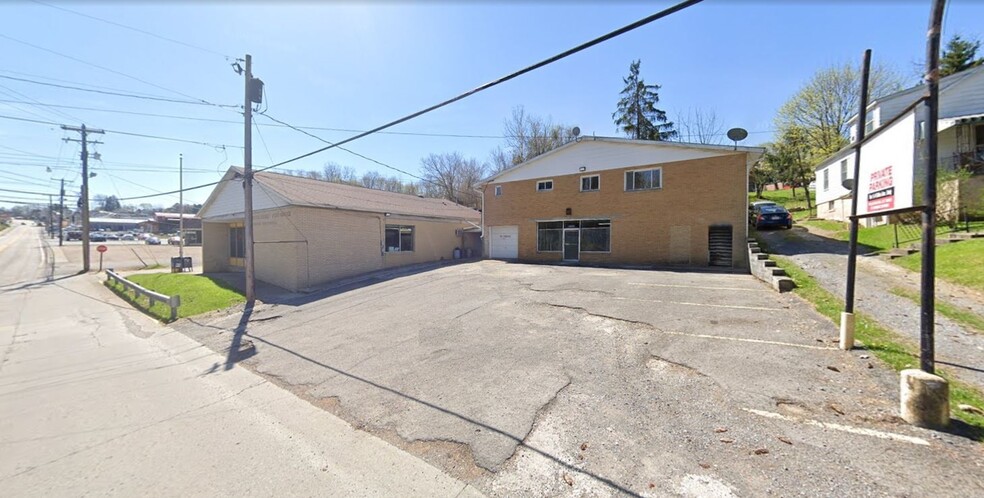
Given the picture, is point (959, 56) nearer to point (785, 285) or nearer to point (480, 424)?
point (785, 285)

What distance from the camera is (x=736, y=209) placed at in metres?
15.4

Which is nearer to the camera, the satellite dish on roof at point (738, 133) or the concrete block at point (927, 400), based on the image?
the concrete block at point (927, 400)

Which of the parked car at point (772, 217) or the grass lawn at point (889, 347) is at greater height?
the parked car at point (772, 217)

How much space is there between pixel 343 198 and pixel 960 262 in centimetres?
2182

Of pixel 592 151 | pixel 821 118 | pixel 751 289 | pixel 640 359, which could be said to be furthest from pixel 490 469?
pixel 821 118

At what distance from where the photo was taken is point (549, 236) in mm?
20703

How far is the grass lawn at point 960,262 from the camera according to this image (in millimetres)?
8227

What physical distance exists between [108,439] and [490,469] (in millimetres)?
4777

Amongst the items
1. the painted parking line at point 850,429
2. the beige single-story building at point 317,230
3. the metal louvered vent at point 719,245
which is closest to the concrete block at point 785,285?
the metal louvered vent at point 719,245

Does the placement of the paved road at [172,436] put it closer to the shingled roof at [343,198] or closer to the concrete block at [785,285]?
the shingled roof at [343,198]

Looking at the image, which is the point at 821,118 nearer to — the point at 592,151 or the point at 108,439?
the point at 592,151

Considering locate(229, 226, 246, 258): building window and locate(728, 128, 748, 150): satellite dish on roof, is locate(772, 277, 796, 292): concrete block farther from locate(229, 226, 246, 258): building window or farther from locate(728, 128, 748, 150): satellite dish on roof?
locate(229, 226, 246, 258): building window

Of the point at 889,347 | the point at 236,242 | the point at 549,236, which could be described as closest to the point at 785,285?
the point at 889,347

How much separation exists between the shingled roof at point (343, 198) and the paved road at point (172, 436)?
345 inches
